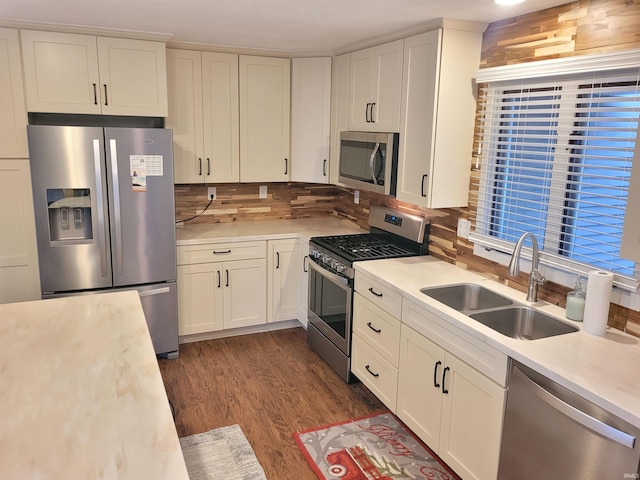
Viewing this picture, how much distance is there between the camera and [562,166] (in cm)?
247

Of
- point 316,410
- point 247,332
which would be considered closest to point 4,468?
point 316,410

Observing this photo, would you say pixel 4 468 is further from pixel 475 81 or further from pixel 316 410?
pixel 475 81

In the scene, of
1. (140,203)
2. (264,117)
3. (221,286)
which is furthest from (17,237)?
(264,117)

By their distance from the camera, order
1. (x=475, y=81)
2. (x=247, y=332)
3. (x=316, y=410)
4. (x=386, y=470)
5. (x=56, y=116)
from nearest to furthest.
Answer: (x=386, y=470) < (x=475, y=81) < (x=316, y=410) < (x=56, y=116) < (x=247, y=332)

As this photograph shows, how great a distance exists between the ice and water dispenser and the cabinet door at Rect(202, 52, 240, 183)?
1.03 meters

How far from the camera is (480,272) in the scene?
3.02m

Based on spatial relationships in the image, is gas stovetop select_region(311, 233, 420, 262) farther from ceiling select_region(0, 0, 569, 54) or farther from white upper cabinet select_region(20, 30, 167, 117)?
white upper cabinet select_region(20, 30, 167, 117)

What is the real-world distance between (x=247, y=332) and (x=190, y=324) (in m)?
0.54

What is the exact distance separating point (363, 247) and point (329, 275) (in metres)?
0.31

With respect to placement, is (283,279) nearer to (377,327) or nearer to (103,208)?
(377,327)

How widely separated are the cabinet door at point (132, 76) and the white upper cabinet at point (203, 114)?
27 cm

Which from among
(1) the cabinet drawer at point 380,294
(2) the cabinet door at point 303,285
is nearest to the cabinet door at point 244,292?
(2) the cabinet door at point 303,285

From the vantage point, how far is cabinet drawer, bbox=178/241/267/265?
12.5 ft

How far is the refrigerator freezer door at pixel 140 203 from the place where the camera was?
3.37 metres
